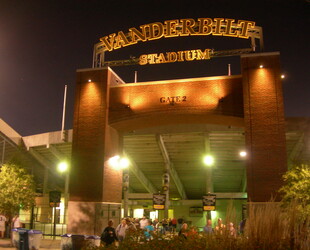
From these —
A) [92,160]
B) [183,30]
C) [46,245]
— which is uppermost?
[183,30]

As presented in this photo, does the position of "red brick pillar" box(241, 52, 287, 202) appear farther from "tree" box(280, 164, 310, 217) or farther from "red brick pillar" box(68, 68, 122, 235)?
"red brick pillar" box(68, 68, 122, 235)

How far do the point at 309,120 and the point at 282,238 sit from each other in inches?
925

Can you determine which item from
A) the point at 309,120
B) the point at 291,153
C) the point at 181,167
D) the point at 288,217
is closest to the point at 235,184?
the point at 181,167

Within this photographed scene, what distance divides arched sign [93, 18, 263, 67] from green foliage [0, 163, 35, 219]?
31.4ft

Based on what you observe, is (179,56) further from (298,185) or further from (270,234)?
(270,234)

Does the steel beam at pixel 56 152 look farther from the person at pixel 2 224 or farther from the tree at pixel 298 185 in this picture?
the tree at pixel 298 185

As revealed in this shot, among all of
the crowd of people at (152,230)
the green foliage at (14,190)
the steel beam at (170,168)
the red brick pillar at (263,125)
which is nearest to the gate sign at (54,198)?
the green foliage at (14,190)

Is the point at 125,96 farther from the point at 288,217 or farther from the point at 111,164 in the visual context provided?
the point at 288,217

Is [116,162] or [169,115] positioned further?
[116,162]

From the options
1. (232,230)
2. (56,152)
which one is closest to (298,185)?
(232,230)

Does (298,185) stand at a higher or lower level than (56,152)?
lower

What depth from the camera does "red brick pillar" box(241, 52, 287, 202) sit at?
19.7 metres

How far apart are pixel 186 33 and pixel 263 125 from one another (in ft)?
23.4

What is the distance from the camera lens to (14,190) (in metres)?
22.5
